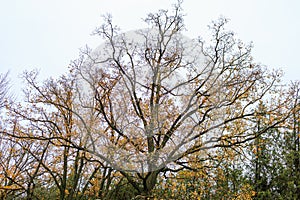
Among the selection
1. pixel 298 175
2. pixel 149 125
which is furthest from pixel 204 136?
pixel 298 175

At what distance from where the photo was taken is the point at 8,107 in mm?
11039

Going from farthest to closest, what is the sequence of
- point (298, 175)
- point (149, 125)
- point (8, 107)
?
1. point (298, 175)
2. point (8, 107)
3. point (149, 125)

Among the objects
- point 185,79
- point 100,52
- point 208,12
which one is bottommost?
point 185,79

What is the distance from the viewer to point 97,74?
33.1 feet

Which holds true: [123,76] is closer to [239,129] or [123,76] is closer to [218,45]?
[218,45]

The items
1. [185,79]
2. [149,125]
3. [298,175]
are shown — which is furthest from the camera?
[298,175]

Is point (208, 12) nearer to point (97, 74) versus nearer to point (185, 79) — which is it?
point (185, 79)

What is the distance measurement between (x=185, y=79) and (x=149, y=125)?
1611 millimetres

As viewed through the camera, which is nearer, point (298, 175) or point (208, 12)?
point (208, 12)

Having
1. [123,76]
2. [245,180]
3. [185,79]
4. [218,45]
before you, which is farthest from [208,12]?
[245,180]

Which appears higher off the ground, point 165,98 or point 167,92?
point 167,92

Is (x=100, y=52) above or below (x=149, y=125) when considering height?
above

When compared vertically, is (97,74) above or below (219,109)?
above

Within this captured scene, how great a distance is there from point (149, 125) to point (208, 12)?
3678mm
